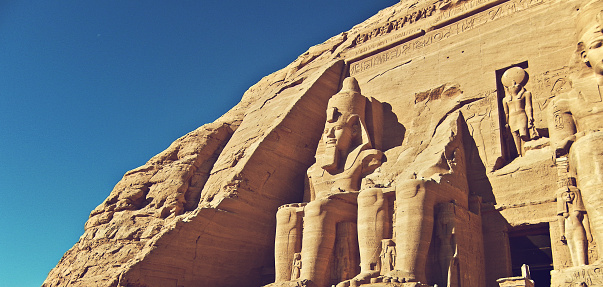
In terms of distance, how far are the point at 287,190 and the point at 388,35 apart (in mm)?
4174

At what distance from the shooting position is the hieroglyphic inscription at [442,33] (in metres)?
10.3

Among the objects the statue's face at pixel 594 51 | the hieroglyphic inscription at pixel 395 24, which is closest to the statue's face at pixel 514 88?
the statue's face at pixel 594 51

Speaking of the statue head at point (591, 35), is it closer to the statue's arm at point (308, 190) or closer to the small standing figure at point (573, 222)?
the small standing figure at point (573, 222)

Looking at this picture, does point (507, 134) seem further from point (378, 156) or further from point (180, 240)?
point (180, 240)

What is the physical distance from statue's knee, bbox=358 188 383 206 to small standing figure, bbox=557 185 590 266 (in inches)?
91.9

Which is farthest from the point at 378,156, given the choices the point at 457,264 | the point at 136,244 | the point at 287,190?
the point at 136,244

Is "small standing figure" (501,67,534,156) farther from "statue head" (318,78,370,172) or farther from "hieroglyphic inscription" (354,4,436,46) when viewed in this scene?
"hieroglyphic inscription" (354,4,436,46)

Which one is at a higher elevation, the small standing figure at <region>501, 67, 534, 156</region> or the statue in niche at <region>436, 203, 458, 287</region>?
the small standing figure at <region>501, 67, 534, 156</region>

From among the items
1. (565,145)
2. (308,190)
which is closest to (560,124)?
(565,145)

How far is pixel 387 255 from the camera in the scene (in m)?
7.82

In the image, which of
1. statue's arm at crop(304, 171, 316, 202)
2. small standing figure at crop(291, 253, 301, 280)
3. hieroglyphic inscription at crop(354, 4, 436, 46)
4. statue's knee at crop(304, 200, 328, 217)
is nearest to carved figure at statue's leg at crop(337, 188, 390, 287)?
statue's knee at crop(304, 200, 328, 217)

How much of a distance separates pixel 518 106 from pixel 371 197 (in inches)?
110

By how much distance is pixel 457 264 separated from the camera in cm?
751

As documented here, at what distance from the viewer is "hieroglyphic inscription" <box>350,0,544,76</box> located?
10344 mm
